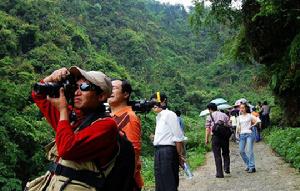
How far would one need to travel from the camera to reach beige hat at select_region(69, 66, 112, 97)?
9.98 feet

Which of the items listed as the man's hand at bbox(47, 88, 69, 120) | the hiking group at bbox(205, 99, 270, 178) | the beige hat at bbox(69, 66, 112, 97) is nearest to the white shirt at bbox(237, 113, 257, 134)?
the hiking group at bbox(205, 99, 270, 178)

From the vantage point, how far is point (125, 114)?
4.52m

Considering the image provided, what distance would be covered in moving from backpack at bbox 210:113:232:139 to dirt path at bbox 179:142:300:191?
103 cm

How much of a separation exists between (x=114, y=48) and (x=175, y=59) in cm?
1889

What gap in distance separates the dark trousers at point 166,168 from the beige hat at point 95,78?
147 inches

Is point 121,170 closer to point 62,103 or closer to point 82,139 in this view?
point 82,139

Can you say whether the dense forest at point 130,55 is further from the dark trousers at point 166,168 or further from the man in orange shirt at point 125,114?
the man in orange shirt at point 125,114

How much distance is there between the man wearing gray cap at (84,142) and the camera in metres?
2.79

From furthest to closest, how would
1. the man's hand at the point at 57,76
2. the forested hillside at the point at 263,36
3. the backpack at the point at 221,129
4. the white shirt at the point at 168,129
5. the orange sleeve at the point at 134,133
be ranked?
the forested hillside at the point at 263,36, the backpack at the point at 221,129, the white shirt at the point at 168,129, the orange sleeve at the point at 134,133, the man's hand at the point at 57,76

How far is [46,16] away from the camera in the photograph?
3700cm

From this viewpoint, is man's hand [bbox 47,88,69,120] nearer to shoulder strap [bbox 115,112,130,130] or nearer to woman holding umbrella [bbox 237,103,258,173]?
shoulder strap [bbox 115,112,130,130]

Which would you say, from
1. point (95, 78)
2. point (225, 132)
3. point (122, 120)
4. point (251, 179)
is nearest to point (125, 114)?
point (122, 120)

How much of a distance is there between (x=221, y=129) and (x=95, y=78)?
8.18m

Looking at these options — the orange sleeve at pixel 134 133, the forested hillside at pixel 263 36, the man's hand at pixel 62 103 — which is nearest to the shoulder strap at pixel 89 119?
the man's hand at pixel 62 103
